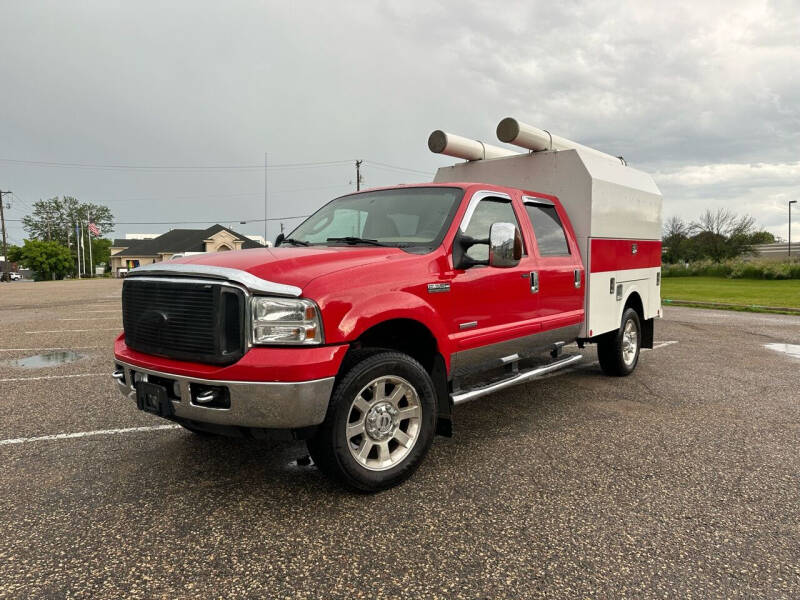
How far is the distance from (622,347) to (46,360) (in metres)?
7.76

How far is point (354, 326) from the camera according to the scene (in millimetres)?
3021

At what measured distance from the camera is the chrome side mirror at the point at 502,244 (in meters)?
3.71

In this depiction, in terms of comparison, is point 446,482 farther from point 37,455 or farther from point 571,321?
point 37,455

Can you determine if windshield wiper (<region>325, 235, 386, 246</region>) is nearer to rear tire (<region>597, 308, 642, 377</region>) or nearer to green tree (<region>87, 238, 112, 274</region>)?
rear tire (<region>597, 308, 642, 377</region>)

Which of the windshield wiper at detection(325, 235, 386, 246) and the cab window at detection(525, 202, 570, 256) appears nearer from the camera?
the windshield wiper at detection(325, 235, 386, 246)

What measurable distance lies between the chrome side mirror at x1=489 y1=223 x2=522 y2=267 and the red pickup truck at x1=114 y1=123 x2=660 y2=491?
0.04ft

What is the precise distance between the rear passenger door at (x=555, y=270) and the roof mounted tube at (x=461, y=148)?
1.18 metres

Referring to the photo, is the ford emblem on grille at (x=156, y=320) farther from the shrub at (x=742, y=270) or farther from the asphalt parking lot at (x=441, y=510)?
the shrub at (x=742, y=270)

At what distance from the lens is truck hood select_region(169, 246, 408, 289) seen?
9.60ft

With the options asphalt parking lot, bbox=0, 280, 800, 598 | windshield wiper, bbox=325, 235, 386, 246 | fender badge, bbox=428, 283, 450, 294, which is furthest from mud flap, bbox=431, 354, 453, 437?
windshield wiper, bbox=325, 235, 386, 246

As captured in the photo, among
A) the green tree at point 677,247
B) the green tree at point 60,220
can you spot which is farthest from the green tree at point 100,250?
the green tree at point 677,247

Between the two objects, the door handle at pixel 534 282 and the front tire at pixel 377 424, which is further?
the door handle at pixel 534 282

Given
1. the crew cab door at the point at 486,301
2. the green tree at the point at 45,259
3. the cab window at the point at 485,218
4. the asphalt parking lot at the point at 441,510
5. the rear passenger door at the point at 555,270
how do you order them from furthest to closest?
the green tree at the point at 45,259, the rear passenger door at the point at 555,270, the cab window at the point at 485,218, the crew cab door at the point at 486,301, the asphalt parking lot at the point at 441,510

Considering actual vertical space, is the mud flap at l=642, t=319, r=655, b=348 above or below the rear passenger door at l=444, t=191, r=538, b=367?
below
